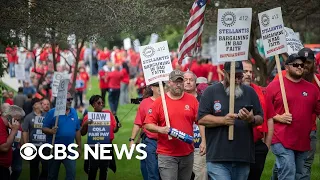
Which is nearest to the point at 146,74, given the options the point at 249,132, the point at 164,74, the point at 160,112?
the point at 164,74

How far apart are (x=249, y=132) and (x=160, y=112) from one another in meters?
2.18

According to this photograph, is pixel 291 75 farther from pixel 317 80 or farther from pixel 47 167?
pixel 47 167

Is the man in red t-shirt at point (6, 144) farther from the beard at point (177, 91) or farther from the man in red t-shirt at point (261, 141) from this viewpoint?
the man in red t-shirt at point (261, 141)

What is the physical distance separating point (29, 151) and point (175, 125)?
5936mm

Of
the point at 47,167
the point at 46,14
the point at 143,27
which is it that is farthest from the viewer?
the point at 143,27

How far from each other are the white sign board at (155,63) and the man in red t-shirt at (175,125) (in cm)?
128

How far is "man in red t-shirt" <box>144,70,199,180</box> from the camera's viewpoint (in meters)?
13.2

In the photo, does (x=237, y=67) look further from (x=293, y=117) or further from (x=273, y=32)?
(x=273, y=32)

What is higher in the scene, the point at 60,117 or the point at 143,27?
the point at 143,27

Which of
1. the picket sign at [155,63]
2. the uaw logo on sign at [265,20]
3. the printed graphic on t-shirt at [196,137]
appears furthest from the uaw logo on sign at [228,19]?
the printed graphic on t-shirt at [196,137]

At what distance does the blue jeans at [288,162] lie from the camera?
13.2 m

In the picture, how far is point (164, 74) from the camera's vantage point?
14727 mm

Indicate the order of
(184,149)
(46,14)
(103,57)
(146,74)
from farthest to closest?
1. (103,57)
2. (46,14)
3. (146,74)
4. (184,149)

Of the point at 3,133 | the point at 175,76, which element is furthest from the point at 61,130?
the point at 175,76
